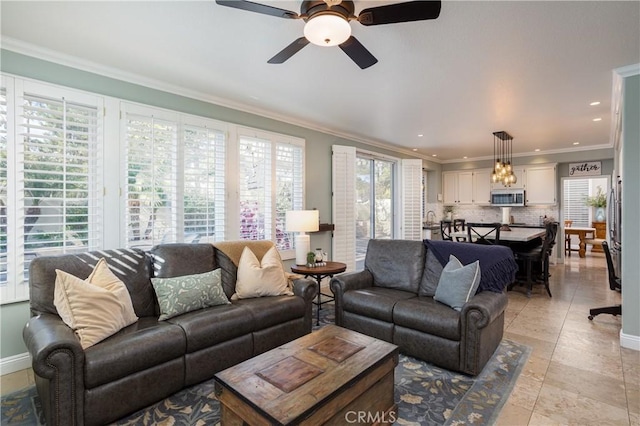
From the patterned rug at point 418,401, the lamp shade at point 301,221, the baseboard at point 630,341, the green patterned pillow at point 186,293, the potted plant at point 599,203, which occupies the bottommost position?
the patterned rug at point 418,401

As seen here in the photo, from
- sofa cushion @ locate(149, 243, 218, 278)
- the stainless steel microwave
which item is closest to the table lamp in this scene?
sofa cushion @ locate(149, 243, 218, 278)

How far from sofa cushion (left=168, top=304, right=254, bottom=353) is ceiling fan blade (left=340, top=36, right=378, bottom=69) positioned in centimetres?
214

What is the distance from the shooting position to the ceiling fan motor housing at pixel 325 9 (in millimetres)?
1795

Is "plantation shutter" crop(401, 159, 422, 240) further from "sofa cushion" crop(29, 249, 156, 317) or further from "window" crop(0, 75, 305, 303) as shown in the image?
Result: "sofa cushion" crop(29, 249, 156, 317)

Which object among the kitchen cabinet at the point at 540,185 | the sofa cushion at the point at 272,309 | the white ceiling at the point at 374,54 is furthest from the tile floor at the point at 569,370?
the kitchen cabinet at the point at 540,185

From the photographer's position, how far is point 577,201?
31.9 ft

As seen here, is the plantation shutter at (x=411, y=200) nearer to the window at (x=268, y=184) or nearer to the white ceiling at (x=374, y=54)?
the white ceiling at (x=374, y=54)

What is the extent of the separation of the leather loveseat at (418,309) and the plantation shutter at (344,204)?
1532mm

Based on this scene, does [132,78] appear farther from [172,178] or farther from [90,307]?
[90,307]

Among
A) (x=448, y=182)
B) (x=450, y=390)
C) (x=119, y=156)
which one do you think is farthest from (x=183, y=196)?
(x=448, y=182)

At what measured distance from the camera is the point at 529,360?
2709 millimetres

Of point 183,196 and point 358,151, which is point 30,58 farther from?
point 358,151

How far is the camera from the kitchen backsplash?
290 inches

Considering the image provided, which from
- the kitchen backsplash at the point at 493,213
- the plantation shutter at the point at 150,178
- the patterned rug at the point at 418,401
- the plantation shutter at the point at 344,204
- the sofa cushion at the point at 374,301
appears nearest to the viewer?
the patterned rug at the point at 418,401
